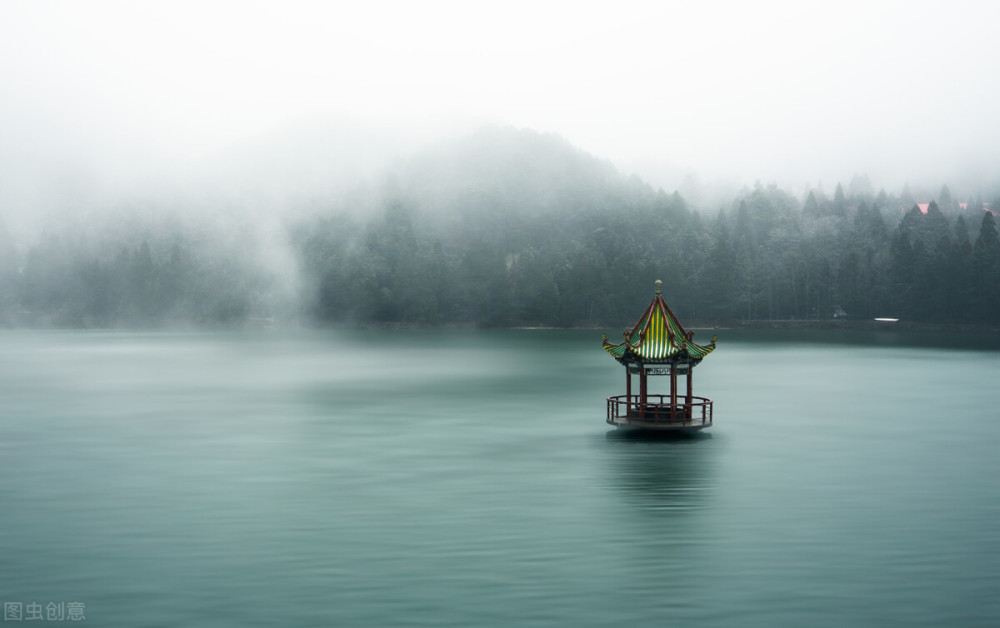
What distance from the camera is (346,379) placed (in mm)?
71562

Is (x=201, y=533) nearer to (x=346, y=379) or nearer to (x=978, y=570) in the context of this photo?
(x=978, y=570)

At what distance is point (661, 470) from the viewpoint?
102 ft

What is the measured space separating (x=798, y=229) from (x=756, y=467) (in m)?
167

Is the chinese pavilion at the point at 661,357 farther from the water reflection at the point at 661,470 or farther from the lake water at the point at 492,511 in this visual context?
the lake water at the point at 492,511
